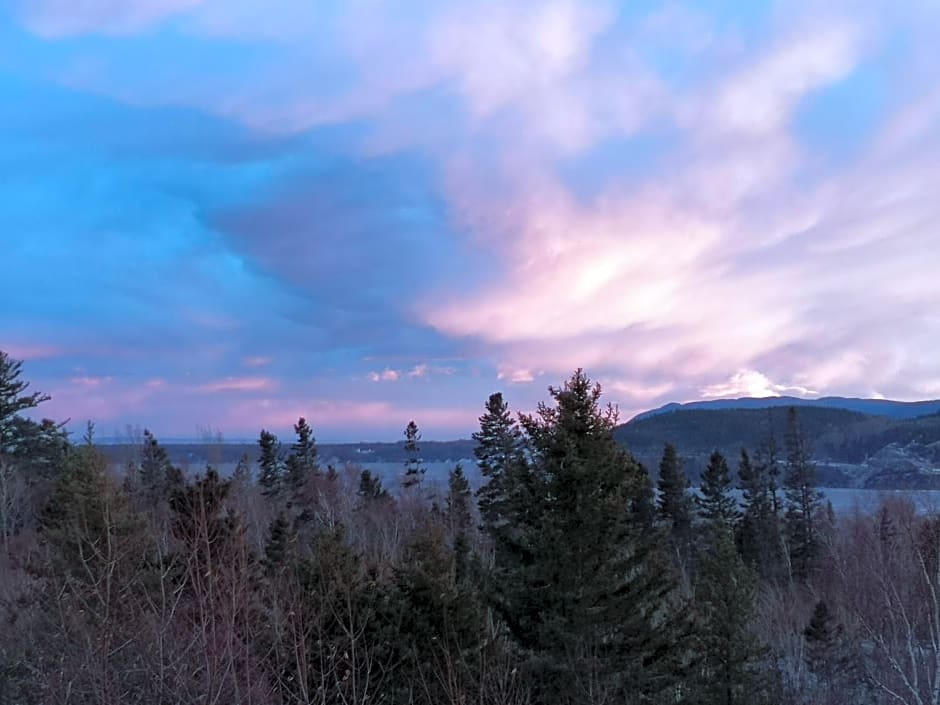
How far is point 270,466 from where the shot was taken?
57406 millimetres

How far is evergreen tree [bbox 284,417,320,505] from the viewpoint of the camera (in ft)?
181

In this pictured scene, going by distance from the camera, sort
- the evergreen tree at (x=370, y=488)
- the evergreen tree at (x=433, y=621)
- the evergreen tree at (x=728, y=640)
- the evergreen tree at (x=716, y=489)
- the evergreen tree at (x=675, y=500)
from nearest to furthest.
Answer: the evergreen tree at (x=433, y=621) < the evergreen tree at (x=728, y=640) < the evergreen tree at (x=716, y=489) < the evergreen tree at (x=675, y=500) < the evergreen tree at (x=370, y=488)

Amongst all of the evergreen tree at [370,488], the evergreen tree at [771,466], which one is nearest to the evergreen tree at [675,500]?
the evergreen tree at [771,466]

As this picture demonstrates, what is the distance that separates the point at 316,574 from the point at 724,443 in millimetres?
86226

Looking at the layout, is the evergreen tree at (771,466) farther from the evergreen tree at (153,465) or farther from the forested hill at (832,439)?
the evergreen tree at (153,465)

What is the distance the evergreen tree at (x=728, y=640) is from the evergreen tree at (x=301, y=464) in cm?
3853

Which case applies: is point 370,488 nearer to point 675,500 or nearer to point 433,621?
point 675,500

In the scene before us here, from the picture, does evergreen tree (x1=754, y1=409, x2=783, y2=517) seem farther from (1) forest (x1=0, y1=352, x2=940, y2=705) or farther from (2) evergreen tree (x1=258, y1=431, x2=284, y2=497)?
(2) evergreen tree (x1=258, y1=431, x2=284, y2=497)

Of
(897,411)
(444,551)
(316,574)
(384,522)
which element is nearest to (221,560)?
(316,574)

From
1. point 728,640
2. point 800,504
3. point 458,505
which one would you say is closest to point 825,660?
point 728,640

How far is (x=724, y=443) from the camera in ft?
307

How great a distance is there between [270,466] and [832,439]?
7767 cm

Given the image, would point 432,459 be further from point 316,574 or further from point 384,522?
point 316,574

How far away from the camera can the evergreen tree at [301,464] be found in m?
55.1
